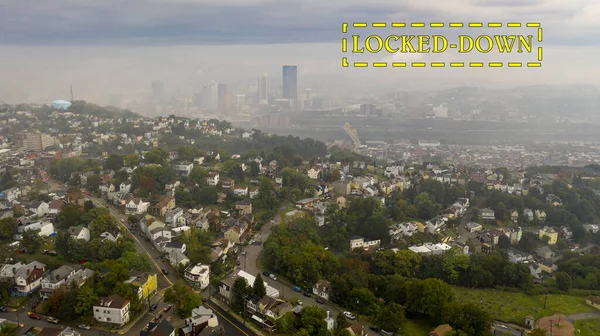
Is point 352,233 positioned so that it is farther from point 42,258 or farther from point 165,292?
point 42,258

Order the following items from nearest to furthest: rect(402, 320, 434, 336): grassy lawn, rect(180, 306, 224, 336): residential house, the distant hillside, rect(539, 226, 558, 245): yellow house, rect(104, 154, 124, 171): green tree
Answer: rect(180, 306, 224, 336): residential house → rect(402, 320, 434, 336): grassy lawn → rect(539, 226, 558, 245): yellow house → rect(104, 154, 124, 171): green tree → the distant hillside

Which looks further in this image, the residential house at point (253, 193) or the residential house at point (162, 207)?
the residential house at point (253, 193)

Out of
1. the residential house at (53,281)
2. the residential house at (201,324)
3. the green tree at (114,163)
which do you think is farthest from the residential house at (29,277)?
the green tree at (114,163)

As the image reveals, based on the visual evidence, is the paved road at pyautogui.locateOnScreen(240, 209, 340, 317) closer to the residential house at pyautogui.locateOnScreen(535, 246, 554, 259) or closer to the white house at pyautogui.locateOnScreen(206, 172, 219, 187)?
the white house at pyautogui.locateOnScreen(206, 172, 219, 187)

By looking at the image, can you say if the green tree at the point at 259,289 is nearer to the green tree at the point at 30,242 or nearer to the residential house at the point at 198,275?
the residential house at the point at 198,275

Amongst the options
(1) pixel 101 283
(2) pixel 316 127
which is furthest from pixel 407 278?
(2) pixel 316 127

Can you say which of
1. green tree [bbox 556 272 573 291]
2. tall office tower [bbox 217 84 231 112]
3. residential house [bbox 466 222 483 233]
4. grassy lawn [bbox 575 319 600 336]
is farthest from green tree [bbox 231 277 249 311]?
tall office tower [bbox 217 84 231 112]
